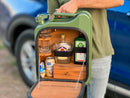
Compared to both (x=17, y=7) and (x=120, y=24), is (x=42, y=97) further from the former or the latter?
(x=17, y=7)

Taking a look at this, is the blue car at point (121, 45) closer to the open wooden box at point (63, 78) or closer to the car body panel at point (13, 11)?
the open wooden box at point (63, 78)

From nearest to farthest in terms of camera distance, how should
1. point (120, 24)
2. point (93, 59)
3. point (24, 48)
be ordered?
point (93, 59) < point (120, 24) < point (24, 48)

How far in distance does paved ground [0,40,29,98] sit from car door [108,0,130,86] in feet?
5.07

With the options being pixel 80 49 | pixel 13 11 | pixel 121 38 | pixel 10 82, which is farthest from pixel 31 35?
pixel 80 49

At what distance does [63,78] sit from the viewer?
1659 millimetres

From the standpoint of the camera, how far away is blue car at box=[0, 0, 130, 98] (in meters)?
2.35

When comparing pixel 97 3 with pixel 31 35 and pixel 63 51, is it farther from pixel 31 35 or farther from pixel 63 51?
pixel 31 35

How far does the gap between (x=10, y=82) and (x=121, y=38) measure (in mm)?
2154

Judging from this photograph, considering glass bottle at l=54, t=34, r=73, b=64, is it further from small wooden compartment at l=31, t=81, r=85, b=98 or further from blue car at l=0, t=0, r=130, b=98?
blue car at l=0, t=0, r=130, b=98

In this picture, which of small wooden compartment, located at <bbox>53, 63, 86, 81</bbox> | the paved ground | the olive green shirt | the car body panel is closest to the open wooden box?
small wooden compartment, located at <bbox>53, 63, 86, 81</bbox>

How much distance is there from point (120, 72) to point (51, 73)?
1085 mm

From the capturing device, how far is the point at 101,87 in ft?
5.65

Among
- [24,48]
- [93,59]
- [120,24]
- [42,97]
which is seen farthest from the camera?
[24,48]

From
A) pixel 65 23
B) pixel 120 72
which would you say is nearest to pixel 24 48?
→ pixel 120 72
